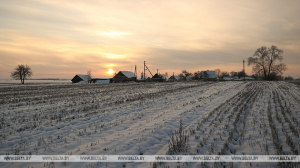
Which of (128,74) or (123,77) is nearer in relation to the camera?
(123,77)

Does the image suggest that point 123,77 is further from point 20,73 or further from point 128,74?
point 20,73

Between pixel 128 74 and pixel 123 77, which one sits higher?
pixel 128 74

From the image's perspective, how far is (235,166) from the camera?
3.90m

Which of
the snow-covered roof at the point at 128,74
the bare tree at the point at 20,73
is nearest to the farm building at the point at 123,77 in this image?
the snow-covered roof at the point at 128,74

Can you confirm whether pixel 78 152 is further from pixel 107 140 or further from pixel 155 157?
pixel 155 157

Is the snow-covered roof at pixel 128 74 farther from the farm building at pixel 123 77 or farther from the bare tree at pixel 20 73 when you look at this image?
the bare tree at pixel 20 73

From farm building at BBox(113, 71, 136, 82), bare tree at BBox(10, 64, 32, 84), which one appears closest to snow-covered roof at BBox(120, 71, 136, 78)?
farm building at BBox(113, 71, 136, 82)

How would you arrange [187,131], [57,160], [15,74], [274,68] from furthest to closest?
[15,74] < [274,68] < [187,131] < [57,160]

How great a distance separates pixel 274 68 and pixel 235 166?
8304 cm

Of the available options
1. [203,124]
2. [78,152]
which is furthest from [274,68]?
[78,152]

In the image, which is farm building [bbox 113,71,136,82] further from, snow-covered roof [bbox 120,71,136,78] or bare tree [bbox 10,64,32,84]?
bare tree [bbox 10,64,32,84]

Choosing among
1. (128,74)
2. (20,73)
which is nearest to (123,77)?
(128,74)

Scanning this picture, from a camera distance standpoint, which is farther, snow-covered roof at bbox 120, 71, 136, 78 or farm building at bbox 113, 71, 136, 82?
snow-covered roof at bbox 120, 71, 136, 78

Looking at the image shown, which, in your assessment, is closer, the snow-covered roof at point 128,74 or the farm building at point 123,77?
the farm building at point 123,77
